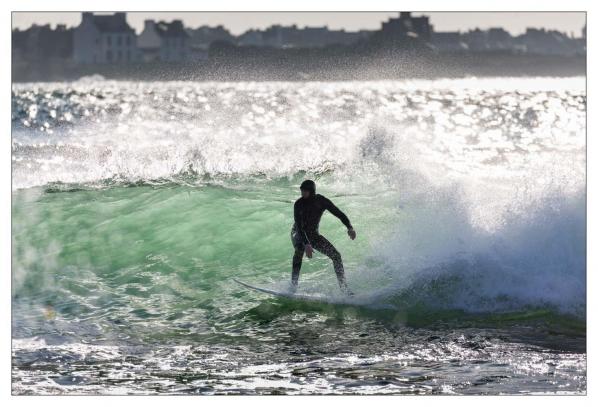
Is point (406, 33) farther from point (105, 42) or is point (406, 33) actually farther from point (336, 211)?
point (336, 211)

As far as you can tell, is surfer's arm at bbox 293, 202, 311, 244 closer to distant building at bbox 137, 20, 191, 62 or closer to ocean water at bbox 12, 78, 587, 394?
ocean water at bbox 12, 78, 587, 394

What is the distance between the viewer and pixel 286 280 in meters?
15.2

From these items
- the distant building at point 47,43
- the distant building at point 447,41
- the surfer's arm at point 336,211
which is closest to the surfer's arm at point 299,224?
the surfer's arm at point 336,211

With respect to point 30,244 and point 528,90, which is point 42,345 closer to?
point 30,244

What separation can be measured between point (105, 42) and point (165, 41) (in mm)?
7237

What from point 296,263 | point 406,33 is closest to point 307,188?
point 296,263

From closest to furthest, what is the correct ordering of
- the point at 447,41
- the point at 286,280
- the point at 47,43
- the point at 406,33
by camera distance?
the point at 286,280, the point at 406,33, the point at 47,43, the point at 447,41

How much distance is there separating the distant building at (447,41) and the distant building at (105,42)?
21659 millimetres

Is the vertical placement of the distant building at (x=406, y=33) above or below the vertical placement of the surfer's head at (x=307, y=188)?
above

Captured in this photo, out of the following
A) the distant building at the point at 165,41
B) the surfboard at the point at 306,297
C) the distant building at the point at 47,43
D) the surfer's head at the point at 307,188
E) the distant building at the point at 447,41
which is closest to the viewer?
the surfer's head at the point at 307,188

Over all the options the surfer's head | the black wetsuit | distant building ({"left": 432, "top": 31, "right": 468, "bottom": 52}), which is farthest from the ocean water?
distant building ({"left": 432, "top": 31, "right": 468, "bottom": 52})

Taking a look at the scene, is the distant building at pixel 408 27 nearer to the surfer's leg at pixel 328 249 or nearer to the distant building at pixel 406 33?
the distant building at pixel 406 33

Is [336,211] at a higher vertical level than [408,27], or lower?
lower

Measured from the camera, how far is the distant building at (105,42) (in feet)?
205
